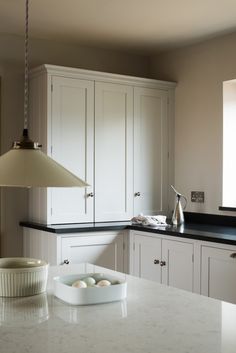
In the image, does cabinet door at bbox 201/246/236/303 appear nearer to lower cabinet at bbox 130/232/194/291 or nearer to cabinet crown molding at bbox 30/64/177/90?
lower cabinet at bbox 130/232/194/291

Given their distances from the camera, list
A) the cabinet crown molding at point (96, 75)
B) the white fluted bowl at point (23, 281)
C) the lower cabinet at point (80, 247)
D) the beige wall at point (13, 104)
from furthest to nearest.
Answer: the beige wall at point (13, 104)
the cabinet crown molding at point (96, 75)
the lower cabinet at point (80, 247)
the white fluted bowl at point (23, 281)

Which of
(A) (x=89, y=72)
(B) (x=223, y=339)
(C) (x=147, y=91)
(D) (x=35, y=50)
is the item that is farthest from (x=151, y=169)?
(B) (x=223, y=339)

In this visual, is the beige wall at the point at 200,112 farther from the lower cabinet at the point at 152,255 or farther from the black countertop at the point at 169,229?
the lower cabinet at the point at 152,255

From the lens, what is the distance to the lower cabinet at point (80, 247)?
3.92m

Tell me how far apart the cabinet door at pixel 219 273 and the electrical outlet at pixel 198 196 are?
1.06 metres

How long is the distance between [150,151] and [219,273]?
159 cm

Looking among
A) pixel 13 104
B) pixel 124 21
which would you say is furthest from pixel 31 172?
pixel 13 104

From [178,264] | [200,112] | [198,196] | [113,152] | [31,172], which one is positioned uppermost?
[200,112]

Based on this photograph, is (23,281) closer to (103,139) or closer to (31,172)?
(31,172)

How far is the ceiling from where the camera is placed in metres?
3.62

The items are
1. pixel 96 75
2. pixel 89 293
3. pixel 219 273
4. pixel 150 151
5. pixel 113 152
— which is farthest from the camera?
pixel 150 151

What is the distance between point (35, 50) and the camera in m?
4.49

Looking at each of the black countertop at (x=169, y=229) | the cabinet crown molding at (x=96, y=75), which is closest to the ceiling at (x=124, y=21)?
the cabinet crown molding at (x=96, y=75)

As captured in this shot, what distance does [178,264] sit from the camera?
150 inches
